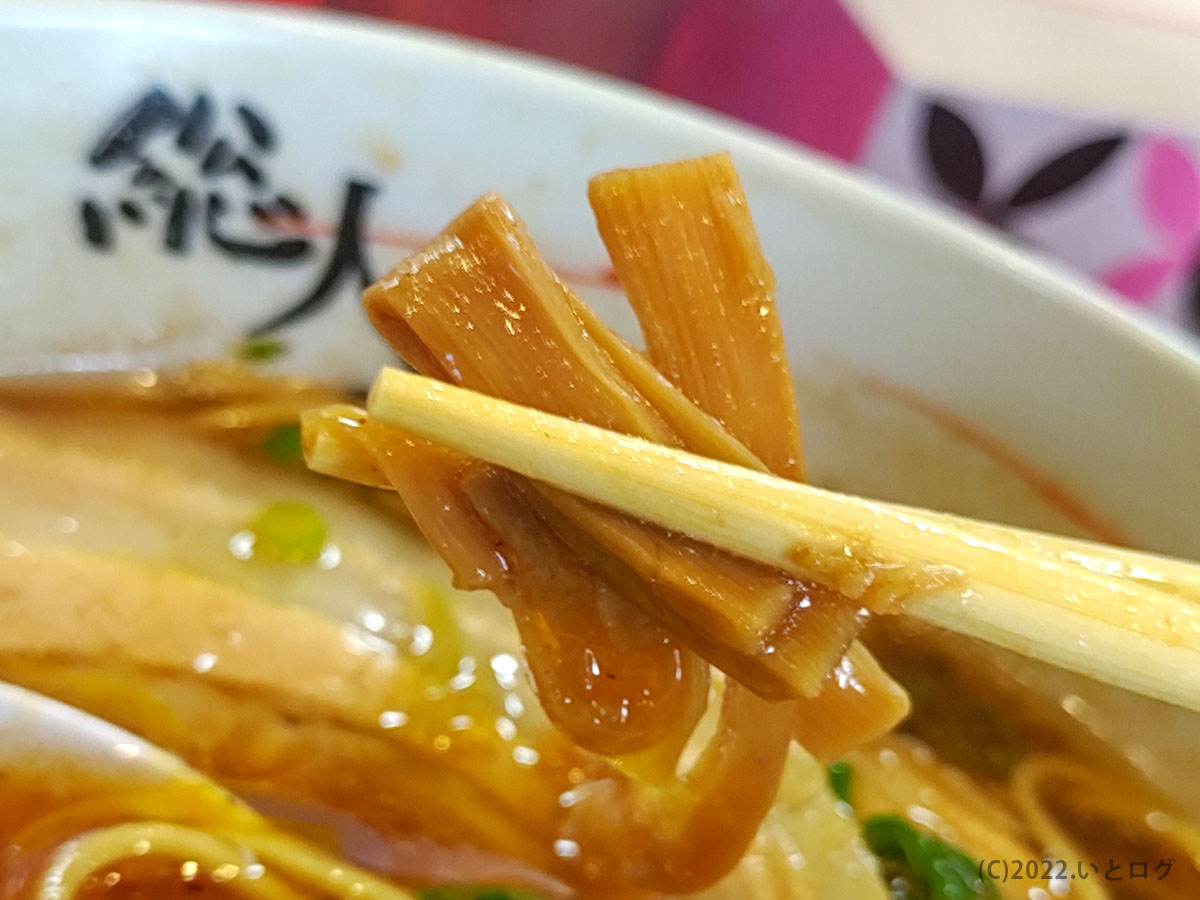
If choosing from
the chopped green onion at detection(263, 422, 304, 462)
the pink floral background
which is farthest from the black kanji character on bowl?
the pink floral background

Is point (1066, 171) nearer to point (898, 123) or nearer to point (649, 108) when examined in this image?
point (898, 123)

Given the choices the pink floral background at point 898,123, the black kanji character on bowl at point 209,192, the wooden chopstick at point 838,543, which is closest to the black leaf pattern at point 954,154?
the pink floral background at point 898,123

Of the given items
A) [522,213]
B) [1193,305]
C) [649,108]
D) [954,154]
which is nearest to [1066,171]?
[954,154]

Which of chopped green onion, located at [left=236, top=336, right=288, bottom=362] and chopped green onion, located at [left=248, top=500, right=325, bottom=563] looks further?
chopped green onion, located at [left=236, top=336, right=288, bottom=362]

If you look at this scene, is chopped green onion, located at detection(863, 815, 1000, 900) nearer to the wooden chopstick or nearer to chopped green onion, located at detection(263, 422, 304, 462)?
the wooden chopstick

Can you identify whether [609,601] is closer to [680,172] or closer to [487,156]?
[680,172]

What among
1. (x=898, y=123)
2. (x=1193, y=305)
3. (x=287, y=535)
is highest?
(x=898, y=123)
